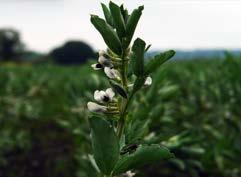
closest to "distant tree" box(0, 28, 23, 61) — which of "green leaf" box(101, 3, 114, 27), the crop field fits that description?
the crop field

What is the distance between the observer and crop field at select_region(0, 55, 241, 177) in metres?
2.72

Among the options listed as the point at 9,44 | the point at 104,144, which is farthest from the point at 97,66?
the point at 9,44

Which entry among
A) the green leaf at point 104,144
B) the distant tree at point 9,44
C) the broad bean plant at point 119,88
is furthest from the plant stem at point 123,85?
the distant tree at point 9,44

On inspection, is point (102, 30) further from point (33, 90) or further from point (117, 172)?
point (33, 90)

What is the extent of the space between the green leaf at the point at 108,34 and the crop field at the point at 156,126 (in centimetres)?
22

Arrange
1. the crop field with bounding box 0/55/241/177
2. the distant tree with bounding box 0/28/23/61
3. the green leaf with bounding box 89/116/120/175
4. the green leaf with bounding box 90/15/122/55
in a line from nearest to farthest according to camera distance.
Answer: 1. the green leaf with bounding box 89/116/120/175
2. the green leaf with bounding box 90/15/122/55
3. the crop field with bounding box 0/55/241/177
4. the distant tree with bounding box 0/28/23/61

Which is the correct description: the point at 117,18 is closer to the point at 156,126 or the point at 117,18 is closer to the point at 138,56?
the point at 138,56

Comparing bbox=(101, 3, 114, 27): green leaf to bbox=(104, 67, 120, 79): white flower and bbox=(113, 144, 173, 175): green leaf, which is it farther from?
bbox=(113, 144, 173, 175): green leaf

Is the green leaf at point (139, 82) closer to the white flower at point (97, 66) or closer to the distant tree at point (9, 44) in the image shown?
the white flower at point (97, 66)

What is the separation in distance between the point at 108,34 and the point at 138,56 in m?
0.08

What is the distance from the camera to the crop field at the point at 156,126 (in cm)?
272

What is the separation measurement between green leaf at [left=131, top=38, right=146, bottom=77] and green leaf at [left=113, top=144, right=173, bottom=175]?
6.1 inches

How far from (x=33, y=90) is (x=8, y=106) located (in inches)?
82.1

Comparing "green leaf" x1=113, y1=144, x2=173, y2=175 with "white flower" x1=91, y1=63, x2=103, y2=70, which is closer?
"green leaf" x1=113, y1=144, x2=173, y2=175
